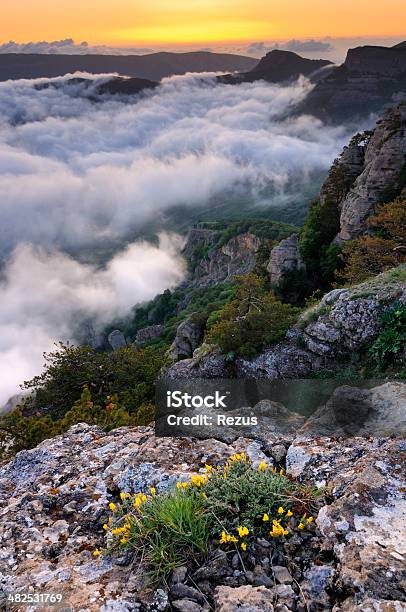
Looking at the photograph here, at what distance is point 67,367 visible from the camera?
71.6 feet

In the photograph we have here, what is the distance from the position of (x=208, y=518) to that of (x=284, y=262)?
38.7 meters

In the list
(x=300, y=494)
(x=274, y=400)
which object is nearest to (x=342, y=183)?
(x=274, y=400)

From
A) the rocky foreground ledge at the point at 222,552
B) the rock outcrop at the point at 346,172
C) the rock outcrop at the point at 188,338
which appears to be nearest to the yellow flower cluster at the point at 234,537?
the rocky foreground ledge at the point at 222,552

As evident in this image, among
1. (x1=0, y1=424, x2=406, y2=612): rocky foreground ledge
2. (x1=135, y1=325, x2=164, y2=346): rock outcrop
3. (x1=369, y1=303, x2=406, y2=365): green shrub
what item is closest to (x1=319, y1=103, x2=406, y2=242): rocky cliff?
(x1=369, y1=303, x2=406, y2=365): green shrub

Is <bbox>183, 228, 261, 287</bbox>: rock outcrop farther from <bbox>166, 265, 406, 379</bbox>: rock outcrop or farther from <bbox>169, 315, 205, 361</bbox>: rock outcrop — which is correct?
<bbox>166, 265, 406, 379</bbox>: rock outcrop

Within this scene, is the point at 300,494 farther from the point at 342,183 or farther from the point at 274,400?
the point at 342,183

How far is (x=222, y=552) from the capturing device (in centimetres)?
435

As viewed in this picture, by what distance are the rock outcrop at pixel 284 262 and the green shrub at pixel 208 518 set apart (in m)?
37.3

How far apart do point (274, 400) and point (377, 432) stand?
1940 mm

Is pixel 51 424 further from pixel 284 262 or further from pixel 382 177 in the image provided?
pixel 382 177

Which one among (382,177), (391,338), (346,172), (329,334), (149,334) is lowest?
(149,334)

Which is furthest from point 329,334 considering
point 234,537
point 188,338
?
point 188,338

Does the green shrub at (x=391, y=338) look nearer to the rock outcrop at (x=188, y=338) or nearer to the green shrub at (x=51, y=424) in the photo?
the green shrub at (x=51, y=424)

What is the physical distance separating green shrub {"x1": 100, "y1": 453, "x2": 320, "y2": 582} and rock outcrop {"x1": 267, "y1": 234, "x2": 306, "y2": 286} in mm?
37300
